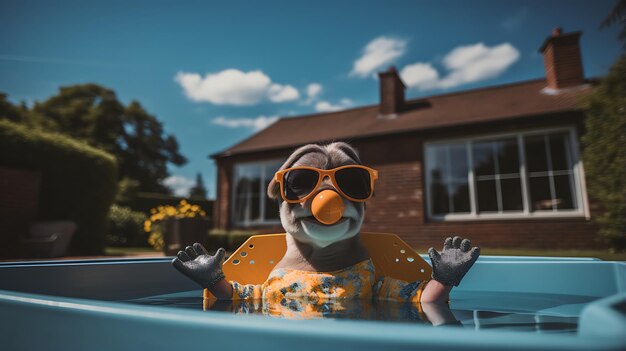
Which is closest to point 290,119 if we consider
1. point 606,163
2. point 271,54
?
point 271,54

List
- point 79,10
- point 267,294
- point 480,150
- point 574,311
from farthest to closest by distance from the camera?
point 79,10, point 480,150, point 267,294, point 574,311

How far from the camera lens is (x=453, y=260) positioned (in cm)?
147

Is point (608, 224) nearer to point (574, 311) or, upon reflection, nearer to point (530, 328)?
point (574, 311)

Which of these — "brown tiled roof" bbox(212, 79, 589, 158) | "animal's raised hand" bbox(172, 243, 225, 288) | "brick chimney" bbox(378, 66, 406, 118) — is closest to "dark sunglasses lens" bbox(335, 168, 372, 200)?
"animal's raised hand" bbox(172, 243, 225, 288)

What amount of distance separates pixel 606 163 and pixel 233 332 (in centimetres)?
791

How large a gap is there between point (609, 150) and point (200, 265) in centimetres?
738

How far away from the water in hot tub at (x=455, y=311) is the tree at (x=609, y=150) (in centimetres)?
555

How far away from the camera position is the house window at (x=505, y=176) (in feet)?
25.7

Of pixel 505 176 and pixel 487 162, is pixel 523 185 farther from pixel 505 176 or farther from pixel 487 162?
pixel 487 162

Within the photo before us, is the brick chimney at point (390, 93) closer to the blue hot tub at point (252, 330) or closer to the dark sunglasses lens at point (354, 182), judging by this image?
the dark sunglasses lens at point (354, 182)

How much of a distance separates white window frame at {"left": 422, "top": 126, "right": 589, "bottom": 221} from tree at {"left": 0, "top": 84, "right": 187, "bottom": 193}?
76.4 ft

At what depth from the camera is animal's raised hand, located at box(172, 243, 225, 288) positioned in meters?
1.63

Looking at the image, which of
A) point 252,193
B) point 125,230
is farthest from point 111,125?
point 252,193

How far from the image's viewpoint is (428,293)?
1572 mm
